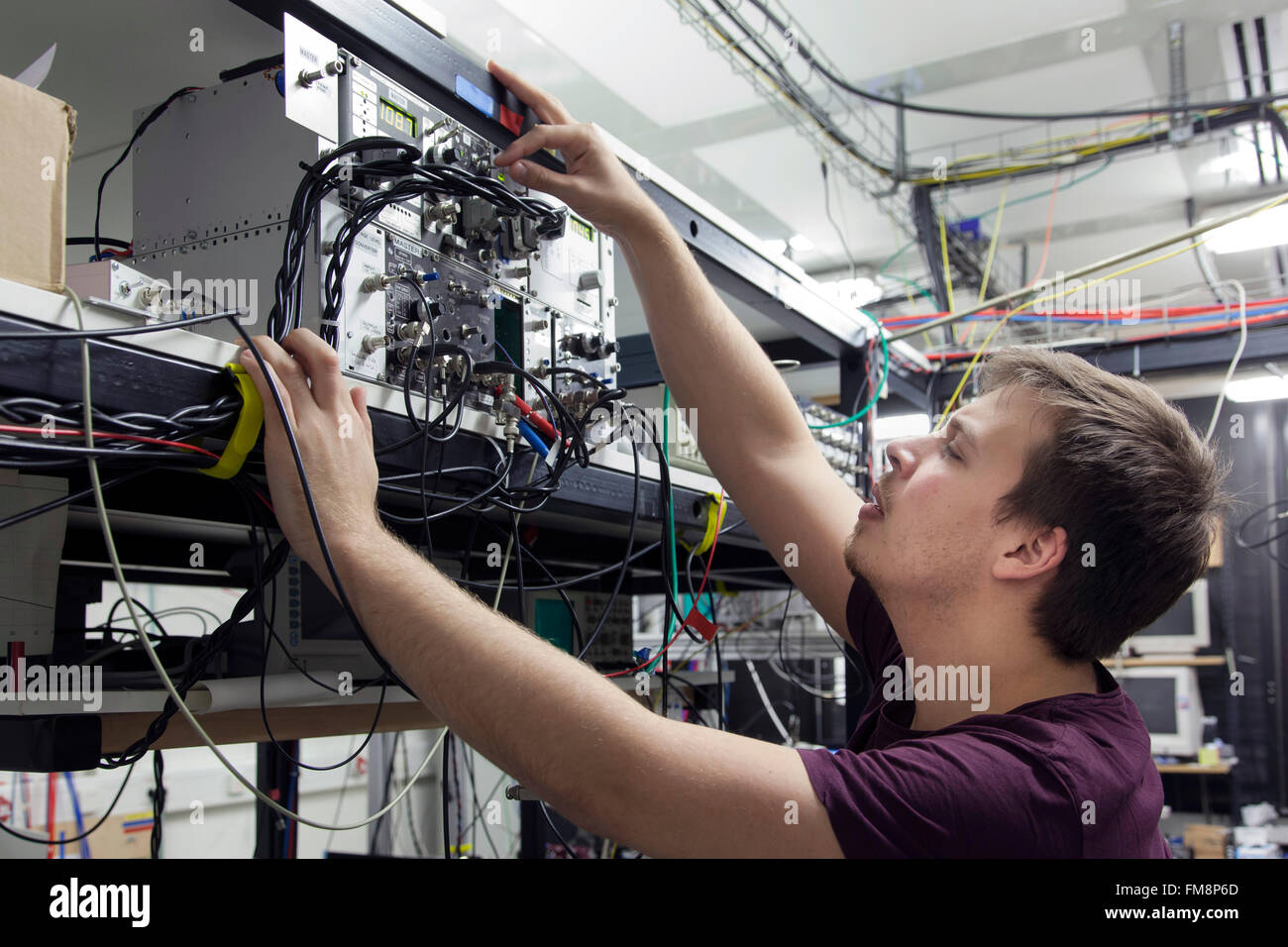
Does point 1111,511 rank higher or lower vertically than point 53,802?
higher

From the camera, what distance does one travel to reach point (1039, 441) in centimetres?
101

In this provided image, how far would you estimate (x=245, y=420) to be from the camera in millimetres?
703

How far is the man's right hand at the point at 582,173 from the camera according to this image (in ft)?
3.34

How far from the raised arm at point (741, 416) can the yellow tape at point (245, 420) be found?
0.52 meters

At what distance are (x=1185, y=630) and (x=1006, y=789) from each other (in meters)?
4.10

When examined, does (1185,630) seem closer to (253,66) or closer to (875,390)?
(875,390)

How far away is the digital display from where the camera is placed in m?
0.96

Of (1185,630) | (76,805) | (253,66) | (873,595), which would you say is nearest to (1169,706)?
(1185,630)

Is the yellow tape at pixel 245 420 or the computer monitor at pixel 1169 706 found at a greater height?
the yellow tape at pixel 245 420

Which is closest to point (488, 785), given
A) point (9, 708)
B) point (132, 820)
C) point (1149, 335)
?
point (132, 820)

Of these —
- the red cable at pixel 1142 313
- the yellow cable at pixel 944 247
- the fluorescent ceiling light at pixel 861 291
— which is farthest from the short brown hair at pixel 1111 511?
the fluorescent ceiling light at pixel 861 291

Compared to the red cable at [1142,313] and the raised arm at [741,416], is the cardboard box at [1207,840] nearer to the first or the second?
the red cable at [1142,313]

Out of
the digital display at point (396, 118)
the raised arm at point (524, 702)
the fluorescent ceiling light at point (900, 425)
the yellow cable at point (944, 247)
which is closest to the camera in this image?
the raised arm at point (524, 702)
